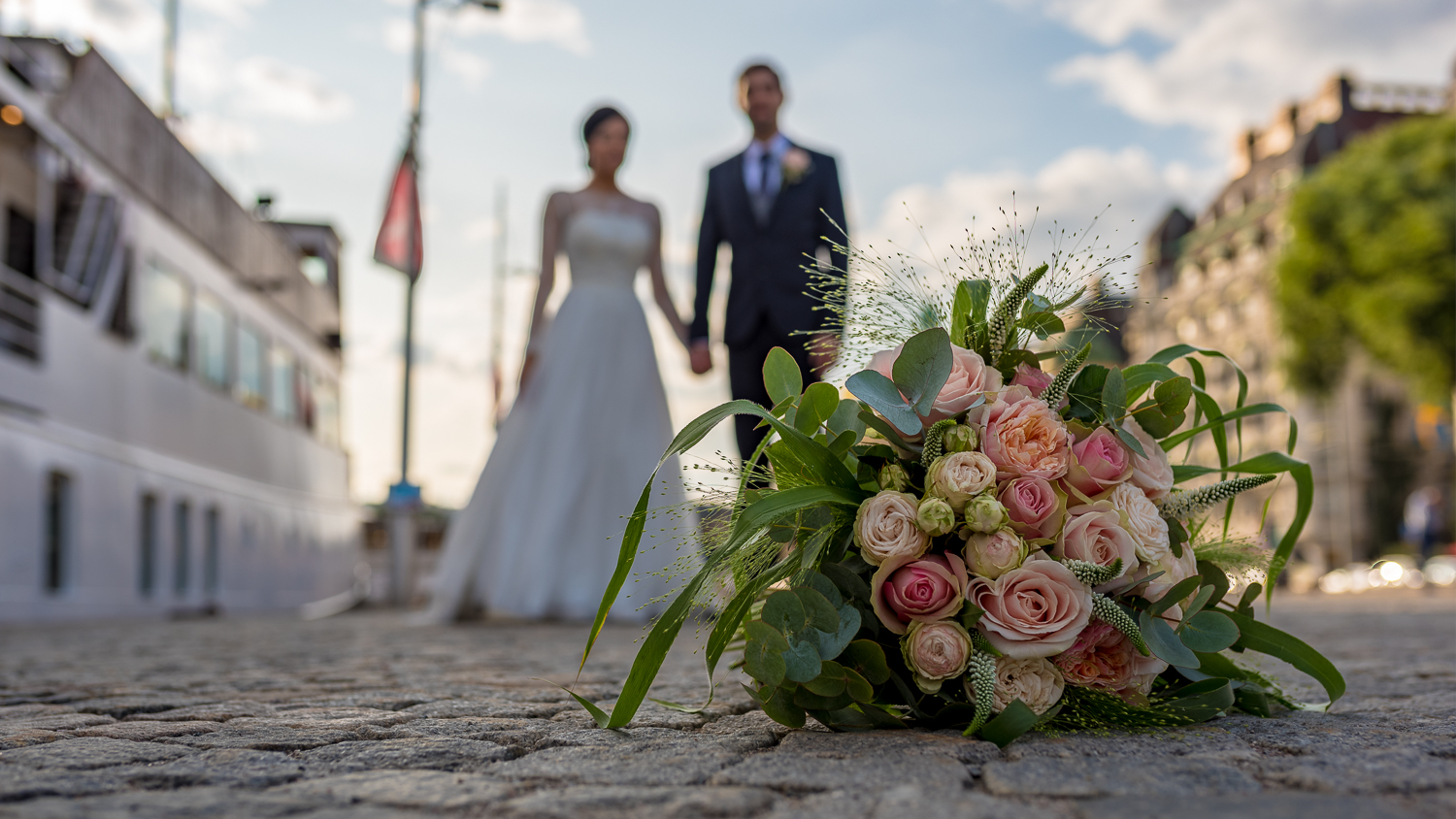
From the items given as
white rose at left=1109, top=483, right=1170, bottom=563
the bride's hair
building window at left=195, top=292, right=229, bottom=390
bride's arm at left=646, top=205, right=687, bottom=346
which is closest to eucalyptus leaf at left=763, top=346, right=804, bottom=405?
white rose at left=1109, top=483, right=1170, bottom=563

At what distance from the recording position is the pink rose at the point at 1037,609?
6.93 feet

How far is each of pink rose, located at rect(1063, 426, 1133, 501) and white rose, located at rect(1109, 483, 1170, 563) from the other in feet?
0.08

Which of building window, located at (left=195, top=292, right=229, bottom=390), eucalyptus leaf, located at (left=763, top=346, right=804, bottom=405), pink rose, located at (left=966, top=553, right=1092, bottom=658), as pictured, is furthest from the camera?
building window, located at (left=195, top=292, right=229, bottom=390)

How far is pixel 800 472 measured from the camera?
2.37 m

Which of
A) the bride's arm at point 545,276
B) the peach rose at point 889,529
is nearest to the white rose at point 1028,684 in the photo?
the peach rose at point 889,529

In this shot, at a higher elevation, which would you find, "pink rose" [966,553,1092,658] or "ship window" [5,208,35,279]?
"ship window" [5,208,35,279]

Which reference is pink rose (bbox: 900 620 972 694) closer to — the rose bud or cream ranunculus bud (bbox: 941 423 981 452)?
the rose bud

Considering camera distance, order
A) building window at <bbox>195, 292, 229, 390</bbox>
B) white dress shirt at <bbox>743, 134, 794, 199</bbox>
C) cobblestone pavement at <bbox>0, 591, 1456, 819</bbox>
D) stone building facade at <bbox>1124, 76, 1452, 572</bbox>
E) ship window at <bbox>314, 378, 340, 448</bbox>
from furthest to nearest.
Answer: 1. stone building facade at <bbox>1124, 76, 1452, 572</bbox>
2. ship window at <bbox>314, 378, 340, 448</bbox>
3. building window at <bbox>195, 292, 229, 390</bbox>
4. white dress shirt at <bbox>743, 134, 794, 199</bbox>
5. cobblestone pavement at <bbox>0, 591, 1456, 819</bbox>

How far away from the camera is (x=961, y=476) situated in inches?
85.5

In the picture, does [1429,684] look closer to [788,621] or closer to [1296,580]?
[788,621]

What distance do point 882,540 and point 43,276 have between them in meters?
14.0

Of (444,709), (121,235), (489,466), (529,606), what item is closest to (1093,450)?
(444,709)

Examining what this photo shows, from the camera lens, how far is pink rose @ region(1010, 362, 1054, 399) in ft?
7.81

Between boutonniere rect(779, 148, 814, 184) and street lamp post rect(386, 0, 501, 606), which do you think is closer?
boutonniere rect(779, 148, 814, 184)
